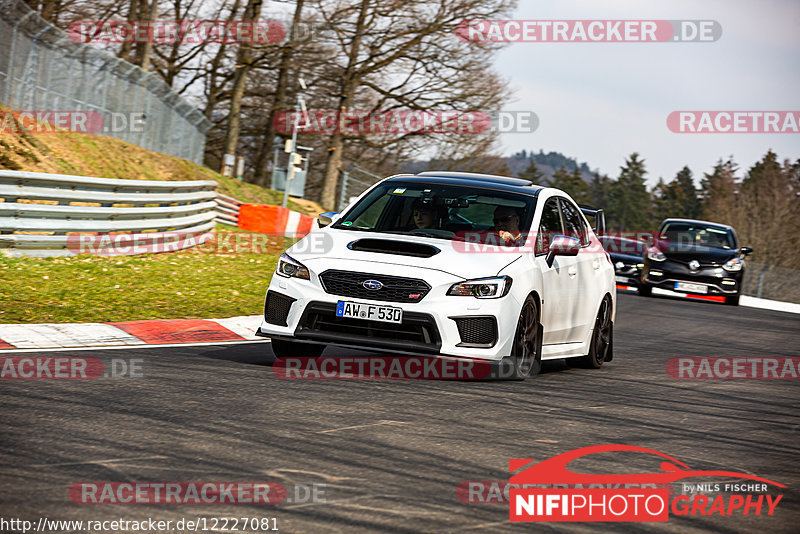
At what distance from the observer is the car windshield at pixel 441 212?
927 cm

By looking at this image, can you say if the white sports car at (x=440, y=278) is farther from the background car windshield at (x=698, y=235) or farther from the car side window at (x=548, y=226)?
the background car windshield at (x=698, y=235)

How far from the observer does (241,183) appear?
40719 millimetres

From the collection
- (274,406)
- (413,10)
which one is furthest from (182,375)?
(413,10)

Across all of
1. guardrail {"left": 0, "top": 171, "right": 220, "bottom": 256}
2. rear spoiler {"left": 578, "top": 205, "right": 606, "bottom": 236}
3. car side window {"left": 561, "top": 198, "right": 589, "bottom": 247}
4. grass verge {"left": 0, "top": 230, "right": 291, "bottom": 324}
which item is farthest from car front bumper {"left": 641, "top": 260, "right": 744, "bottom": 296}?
car side window {"left": 561, "top": 198, "right": 589, "bottom": 247}

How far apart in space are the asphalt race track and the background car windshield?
48.2 feet

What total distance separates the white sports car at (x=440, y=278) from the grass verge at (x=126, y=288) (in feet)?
10.3

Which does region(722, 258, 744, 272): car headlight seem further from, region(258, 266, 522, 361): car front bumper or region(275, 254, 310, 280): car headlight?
region(275, 254, 310, 280): car headlight

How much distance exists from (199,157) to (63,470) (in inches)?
1419

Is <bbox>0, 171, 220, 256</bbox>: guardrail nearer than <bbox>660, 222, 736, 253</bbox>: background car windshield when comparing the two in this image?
Yes

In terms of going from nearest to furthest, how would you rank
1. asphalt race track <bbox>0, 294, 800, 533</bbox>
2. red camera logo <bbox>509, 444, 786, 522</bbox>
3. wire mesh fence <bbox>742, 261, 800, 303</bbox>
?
asphalt race track <bbox>0, 294, 800, 533</bbox> → red camera logo <bbox>509, 444, 786, 522</bbox> → wire mesh fence <bbox>742, 261, 800, 303</bbox>

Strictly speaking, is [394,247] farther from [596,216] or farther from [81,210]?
[81,210]

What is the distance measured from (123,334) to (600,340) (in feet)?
15.4

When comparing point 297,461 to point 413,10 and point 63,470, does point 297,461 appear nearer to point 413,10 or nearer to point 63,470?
point 63,470

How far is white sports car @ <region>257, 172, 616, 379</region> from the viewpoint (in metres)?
8.20
